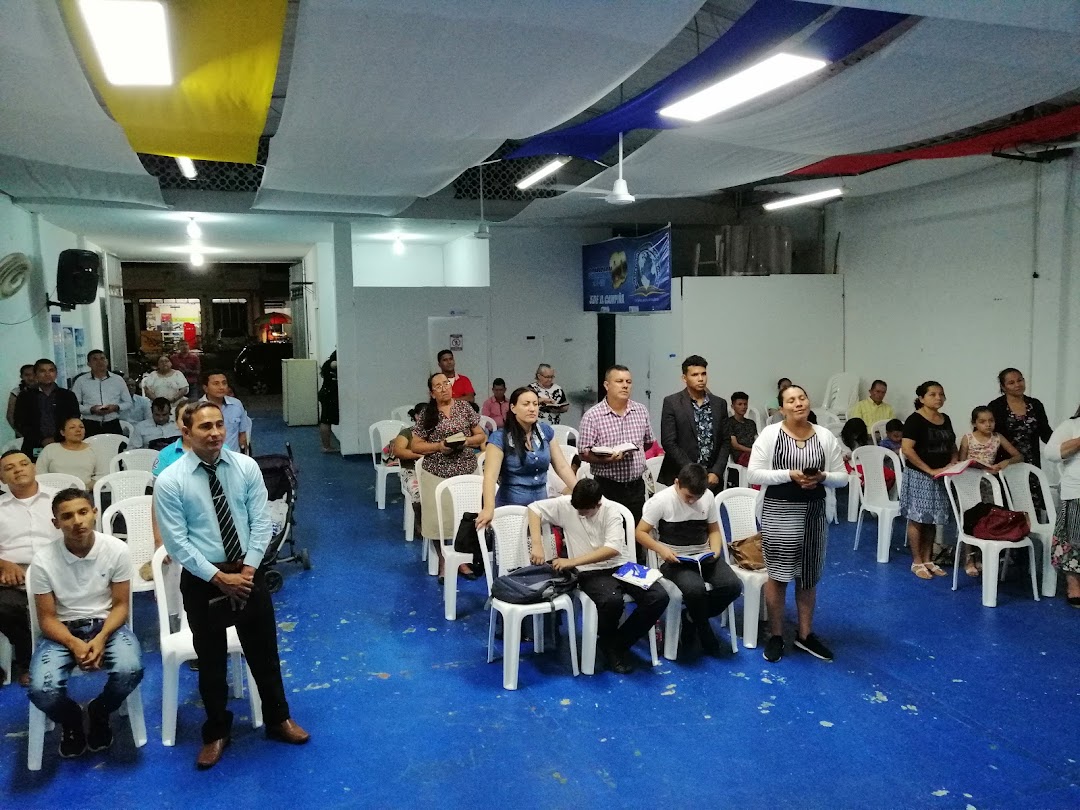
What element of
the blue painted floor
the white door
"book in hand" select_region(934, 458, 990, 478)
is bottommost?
the blue painted floor

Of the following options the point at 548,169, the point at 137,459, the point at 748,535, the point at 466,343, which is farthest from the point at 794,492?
the point at 466,343

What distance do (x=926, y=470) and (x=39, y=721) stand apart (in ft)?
18.1

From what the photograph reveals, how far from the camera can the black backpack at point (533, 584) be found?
421 centimetres

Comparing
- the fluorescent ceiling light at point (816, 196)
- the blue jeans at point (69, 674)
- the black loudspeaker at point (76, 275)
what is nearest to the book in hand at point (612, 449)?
the blue jeans at point (69, 674)

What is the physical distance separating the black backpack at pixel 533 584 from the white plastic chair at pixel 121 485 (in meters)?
2.92

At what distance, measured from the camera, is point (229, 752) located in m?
3.57

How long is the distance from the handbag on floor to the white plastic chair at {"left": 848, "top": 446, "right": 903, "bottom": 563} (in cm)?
193

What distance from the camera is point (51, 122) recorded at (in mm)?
4559

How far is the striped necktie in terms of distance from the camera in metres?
3.36

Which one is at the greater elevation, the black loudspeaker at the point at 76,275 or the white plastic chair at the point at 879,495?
the black loudspeaker at the point at 76,275

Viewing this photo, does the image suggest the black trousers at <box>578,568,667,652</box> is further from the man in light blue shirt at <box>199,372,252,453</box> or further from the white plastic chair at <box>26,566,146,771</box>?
the man in light blue shirt at <box>199,372,252,453</box>

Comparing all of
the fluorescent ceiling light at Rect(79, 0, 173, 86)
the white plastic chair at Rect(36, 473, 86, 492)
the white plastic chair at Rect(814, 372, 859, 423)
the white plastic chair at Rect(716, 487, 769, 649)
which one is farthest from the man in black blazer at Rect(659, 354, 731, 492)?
the white plastic chair at Rect(814, 372, 859, 423)

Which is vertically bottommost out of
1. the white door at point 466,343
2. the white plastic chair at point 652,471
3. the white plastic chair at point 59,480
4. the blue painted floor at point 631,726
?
the blue painted floor at point 631,726

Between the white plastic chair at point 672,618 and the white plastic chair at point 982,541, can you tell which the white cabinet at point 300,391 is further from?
the white plastic chair at point 982,541
